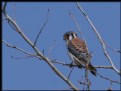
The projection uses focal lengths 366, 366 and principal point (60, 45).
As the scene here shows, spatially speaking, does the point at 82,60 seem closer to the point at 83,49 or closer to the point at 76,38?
the point at 83,49

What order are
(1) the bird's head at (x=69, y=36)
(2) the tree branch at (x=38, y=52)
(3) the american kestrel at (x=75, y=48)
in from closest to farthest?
1. (2) the tree branch at (x=38, y=52)
2. (3) the american kestrel at (x=75, y=48)
3. (1) the bird's head at (x=69, y=36)

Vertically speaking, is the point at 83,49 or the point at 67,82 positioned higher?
the point at 83,49

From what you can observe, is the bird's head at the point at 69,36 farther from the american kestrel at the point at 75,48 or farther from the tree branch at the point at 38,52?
the tree branch at the point at 38,52

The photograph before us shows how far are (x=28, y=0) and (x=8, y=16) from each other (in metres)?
2.12

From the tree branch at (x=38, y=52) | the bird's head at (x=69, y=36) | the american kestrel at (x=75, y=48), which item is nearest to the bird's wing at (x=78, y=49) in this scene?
the american kestrel at (x=75, y=48)

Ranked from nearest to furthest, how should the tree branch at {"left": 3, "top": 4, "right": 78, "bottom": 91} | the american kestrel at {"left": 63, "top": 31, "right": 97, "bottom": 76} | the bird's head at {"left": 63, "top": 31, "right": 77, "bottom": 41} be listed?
1. the tree branch at {"left": 3, "top": 4, "right": 78, "bottom": 91}
2. the american kestrel at {"left": 63, "top": 31, "right": 97, "bottom": 76}
3. the bird's head at {"left": 63, "top": 31, "right": 77, "bottom": 41}

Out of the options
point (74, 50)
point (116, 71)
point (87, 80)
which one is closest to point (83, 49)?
point (74, 50)

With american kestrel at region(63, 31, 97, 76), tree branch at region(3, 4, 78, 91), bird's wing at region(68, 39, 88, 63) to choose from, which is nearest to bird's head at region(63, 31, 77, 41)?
american kestrel at region(63, 31, 97, 76)

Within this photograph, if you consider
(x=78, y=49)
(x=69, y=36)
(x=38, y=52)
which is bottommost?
(x=38, y=52)

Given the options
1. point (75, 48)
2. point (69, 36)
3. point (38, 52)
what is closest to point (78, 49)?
point (75, 48)

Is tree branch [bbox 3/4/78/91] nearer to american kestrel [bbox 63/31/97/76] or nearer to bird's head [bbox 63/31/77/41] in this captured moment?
american kestrel [bbox 63/31/97/76]

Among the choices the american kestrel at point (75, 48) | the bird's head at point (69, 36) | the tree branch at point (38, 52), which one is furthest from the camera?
the bird's head at point (69, 36)

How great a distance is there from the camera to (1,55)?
142 inches

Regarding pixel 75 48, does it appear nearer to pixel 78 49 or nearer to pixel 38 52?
pixel 78 49
